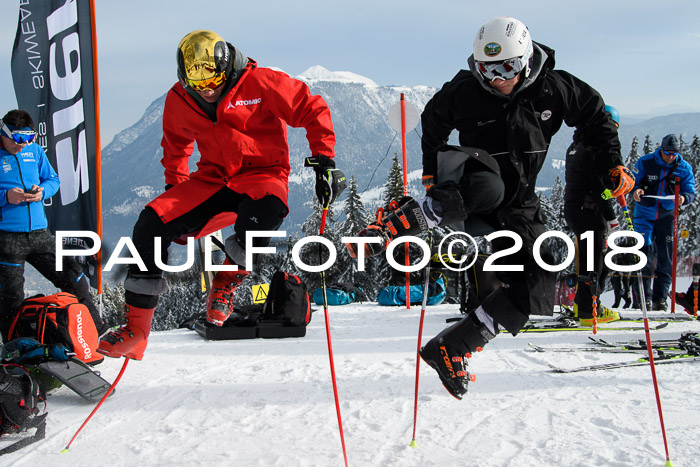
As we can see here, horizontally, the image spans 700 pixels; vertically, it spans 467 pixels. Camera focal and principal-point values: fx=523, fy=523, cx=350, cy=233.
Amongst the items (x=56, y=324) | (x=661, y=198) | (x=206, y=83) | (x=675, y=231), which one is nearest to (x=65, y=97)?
(x=56, y=324)

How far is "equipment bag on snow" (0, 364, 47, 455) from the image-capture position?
3.10m

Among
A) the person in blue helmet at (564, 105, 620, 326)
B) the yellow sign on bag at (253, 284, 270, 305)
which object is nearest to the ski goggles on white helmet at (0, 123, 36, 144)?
the yellow sign on bag at (253, 284, 270, 305)

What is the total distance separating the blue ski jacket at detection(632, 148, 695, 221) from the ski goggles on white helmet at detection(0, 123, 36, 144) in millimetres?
7789

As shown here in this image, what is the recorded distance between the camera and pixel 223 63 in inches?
136

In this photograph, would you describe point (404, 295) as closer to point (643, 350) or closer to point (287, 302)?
point (287, 302)

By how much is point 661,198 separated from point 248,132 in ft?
22.2

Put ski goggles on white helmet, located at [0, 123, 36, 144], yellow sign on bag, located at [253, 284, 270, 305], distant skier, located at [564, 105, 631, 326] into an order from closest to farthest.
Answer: ski goggles on white helmet, located at [0, 123, 36, 144]
distant skier, located at [564, 105, 631, 326]
yellow sign on bag, located at [253, 284, 270, 305]

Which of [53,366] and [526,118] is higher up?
[526,118]

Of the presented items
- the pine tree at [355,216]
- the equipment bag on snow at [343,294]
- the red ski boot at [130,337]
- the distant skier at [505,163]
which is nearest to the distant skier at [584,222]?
the distant skier at [505,163]

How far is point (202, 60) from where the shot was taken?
133 inches

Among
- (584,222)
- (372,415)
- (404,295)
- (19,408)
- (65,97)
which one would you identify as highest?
(65,97)

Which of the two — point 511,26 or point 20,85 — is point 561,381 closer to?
point 511,26

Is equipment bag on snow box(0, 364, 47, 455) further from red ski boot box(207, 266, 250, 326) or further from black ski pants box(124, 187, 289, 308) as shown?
red ski boot box(207, 266, 250, 326)

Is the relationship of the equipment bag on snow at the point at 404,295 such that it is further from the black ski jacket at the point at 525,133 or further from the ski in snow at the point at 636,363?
the black ski jacket at the point at 525,133
